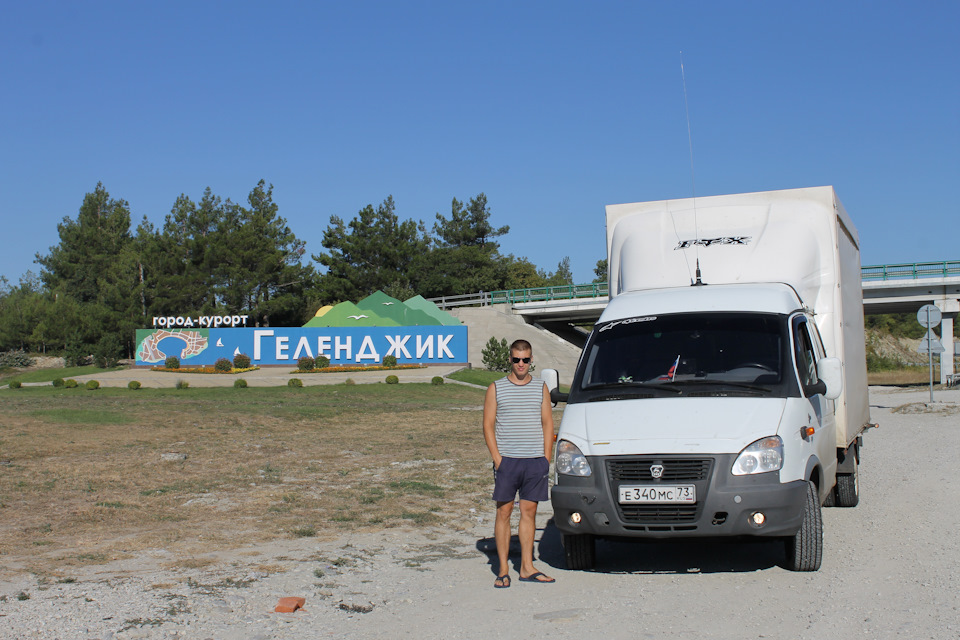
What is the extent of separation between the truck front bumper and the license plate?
32 mm

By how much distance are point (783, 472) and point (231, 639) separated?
12.9 feet

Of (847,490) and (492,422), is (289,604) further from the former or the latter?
(847,490)

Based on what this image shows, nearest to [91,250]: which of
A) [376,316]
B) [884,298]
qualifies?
[376,316]

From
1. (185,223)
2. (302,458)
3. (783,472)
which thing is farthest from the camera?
(185,223)

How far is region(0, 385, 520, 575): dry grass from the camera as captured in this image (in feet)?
29.2

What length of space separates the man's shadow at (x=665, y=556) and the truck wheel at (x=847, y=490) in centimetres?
220

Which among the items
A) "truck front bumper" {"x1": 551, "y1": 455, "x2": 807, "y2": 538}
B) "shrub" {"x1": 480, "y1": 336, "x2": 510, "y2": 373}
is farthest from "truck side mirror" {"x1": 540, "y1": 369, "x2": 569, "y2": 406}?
"shrub" {"x1": 480, "y1": 336, "x2": 510, "y2": 373}

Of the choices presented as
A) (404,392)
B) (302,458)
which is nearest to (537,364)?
(404,392)

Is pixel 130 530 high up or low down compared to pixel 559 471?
down

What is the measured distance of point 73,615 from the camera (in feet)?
18.6

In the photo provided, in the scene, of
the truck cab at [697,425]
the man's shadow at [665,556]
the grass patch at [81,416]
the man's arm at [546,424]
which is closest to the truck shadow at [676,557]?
the man's shadow at [665,556]

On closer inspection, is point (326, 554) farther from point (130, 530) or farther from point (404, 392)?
point (404, 392)

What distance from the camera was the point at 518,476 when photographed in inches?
263

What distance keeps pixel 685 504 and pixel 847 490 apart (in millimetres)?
4398
